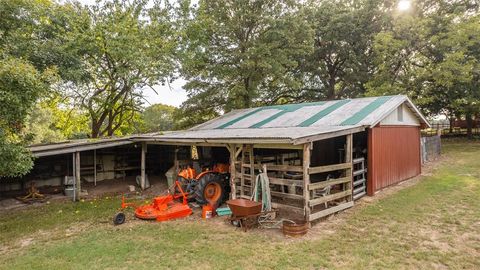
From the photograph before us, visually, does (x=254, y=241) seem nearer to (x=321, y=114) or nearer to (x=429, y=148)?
(x=321, y=114)

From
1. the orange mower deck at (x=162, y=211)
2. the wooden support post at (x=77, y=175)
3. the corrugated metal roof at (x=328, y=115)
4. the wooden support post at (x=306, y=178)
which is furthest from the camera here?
the wooden support post at (x=77, y=175)

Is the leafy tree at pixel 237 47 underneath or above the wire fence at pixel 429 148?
above

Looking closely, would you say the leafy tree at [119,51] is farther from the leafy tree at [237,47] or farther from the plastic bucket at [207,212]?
the plastic bucket at [207,212]

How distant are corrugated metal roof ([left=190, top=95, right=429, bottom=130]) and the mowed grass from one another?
2.65 metres

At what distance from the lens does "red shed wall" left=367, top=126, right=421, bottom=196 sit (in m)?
9.49

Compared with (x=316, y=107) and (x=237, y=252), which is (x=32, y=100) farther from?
(x=316, y=107)

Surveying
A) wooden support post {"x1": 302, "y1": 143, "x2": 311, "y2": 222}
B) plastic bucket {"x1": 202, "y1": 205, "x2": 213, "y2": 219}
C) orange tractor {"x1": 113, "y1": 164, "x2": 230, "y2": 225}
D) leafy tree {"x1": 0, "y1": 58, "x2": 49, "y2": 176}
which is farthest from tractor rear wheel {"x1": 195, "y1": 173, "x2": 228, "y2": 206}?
leafy tree {"x1": 0, "y1": 58, "x2": 49, "y2": 176}

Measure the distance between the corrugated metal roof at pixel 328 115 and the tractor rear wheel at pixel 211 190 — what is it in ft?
9.52

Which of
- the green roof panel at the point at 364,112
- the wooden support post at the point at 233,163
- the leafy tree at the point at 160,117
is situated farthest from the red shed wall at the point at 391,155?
the leafy tree at the point at 160,117

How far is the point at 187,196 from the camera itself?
868 cm

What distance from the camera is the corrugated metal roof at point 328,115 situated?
9.34 m

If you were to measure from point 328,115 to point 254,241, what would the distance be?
5941mm

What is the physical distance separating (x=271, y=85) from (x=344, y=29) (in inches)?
283

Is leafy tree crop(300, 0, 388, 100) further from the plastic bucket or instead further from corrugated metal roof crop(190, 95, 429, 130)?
the plastic bucket
